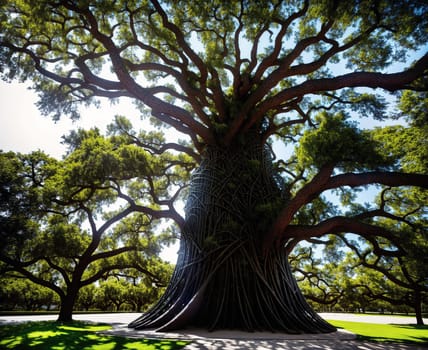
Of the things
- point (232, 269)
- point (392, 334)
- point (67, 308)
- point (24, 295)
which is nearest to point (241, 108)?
point (232, 269)

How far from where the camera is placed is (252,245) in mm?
8039

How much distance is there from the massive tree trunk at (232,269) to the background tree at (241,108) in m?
0.04

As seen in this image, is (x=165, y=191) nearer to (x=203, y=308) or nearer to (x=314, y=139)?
(x=203, y=308)

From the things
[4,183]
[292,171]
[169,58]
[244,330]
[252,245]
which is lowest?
[244,330]

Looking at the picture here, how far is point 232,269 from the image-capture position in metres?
7.74

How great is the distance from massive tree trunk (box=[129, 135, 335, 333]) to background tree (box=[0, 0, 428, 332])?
0.04m

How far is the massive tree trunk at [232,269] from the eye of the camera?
705 cm

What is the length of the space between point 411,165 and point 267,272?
5824 millimetres

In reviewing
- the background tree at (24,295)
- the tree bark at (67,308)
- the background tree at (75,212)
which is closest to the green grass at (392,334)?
the background tree at (75,212)

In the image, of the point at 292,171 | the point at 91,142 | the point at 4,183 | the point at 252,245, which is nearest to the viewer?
the point at 4,183

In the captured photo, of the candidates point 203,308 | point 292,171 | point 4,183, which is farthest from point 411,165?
point 4,183

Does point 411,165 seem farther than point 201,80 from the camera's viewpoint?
No

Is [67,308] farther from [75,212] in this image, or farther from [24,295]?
[24,295]

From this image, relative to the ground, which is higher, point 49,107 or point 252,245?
point 49,107
